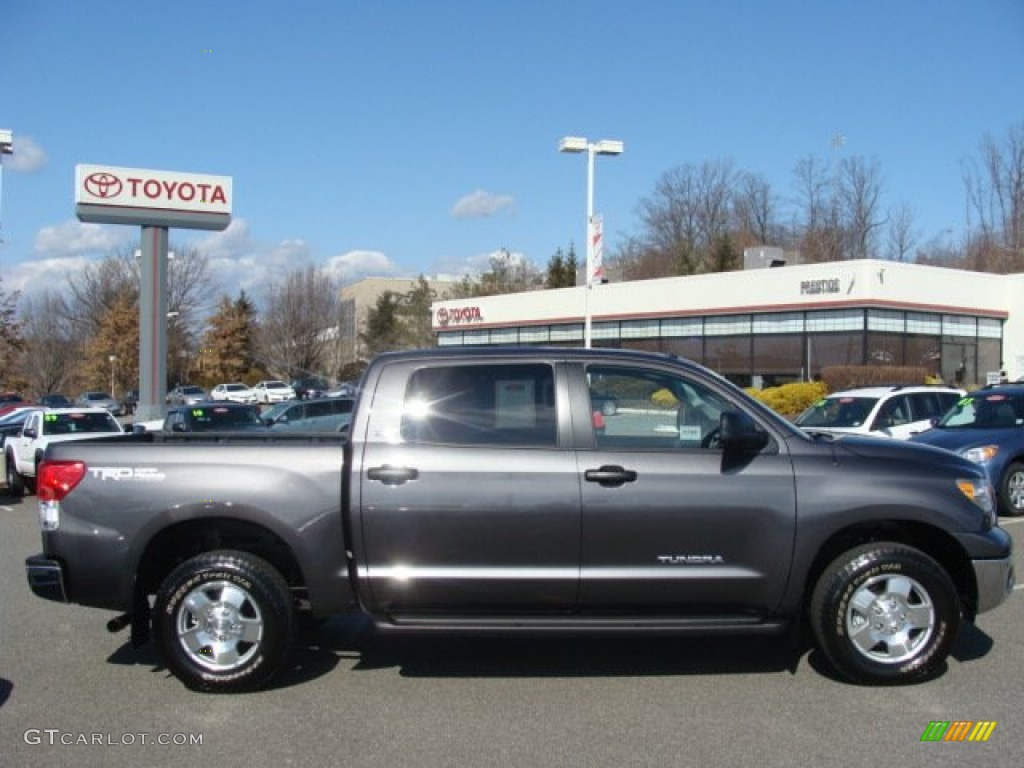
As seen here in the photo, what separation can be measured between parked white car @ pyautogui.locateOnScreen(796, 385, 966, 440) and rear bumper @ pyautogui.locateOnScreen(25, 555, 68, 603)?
37.3 ft

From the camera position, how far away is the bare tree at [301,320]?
70.1 metres

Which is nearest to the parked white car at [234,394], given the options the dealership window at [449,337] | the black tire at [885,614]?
the dealership window at [449,337]

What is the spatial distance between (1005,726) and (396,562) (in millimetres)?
3199

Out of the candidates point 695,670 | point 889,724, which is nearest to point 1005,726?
point 889,724

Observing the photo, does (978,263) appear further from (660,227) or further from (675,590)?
(675,590)

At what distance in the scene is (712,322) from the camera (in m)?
38.9

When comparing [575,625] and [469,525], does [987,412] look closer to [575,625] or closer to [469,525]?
[575,625]

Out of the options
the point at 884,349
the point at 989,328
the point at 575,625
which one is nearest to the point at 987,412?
the point at 575,625

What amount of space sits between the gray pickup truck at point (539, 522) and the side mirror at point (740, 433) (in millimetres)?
15

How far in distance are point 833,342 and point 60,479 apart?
32.1 m

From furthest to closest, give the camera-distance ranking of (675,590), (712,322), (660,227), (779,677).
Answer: (660,227)
(712,322)
(779,677)
(675,590)

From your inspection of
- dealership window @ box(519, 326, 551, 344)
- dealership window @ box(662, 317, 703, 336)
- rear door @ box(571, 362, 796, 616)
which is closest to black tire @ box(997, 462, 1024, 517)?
rear door @ box(571, 362, 796, 616)

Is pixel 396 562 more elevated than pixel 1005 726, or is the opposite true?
pixel 396 562

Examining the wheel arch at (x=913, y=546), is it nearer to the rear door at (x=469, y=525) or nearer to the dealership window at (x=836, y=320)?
the rear door at (x=469, y=525)
